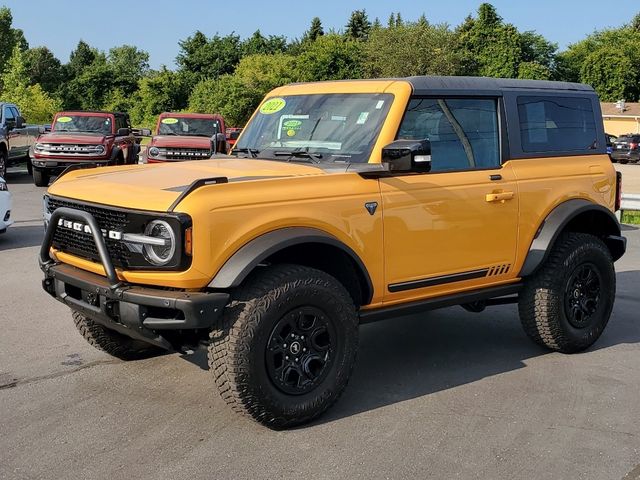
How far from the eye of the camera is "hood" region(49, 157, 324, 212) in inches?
155

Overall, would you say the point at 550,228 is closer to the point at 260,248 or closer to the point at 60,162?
the point at 260,248

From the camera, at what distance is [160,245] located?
3799 mm

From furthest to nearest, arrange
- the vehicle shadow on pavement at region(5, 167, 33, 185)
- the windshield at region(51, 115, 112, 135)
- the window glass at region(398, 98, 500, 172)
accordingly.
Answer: the vehicle shadow on pavement at region(5, 167, 33, 185) < the windshield at region(51, 115, 112, 135) < the window glass at region(398, 98, 500, 172)

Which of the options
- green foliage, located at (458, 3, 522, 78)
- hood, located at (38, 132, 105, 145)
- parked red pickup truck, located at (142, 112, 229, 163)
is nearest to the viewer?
parked red pickup truck, located at (142, 112, 229, 163)

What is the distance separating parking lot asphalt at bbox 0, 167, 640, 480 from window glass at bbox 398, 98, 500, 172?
1.52 m

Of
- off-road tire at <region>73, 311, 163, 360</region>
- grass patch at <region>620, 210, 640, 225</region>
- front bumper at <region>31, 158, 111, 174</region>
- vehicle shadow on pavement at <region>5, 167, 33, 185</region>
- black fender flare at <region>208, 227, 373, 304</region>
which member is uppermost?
front bumper at <region>31, 158, 111, 174</region>

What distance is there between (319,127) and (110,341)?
2.12m

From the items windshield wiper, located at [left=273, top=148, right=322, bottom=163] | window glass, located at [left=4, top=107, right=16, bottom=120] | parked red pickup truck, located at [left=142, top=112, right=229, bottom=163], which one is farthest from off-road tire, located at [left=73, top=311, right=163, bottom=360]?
window glass, located at [left=4, top=107, right=16, bottom=120]

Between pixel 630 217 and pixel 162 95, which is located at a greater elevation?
pixel 162 95

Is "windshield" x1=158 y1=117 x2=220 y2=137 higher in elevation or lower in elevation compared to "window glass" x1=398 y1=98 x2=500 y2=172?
higher

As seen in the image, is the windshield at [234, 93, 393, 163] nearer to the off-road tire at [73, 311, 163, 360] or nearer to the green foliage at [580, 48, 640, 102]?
the off-road tire at [73, 311, 163, 360]

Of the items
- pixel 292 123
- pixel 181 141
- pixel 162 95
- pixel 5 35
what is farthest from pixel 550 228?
pixel 5 35

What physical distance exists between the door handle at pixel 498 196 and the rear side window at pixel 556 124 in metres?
0.48

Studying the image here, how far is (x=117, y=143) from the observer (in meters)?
18.3
